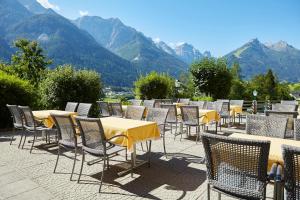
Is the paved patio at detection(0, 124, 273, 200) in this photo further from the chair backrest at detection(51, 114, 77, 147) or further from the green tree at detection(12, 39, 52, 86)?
the green tree at detection(12, 39, 52, 86)

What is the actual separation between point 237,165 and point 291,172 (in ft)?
1.49

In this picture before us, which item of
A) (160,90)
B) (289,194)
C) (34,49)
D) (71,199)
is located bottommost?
(71,199)

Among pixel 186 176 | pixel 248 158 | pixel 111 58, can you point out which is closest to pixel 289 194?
pixel 248 158

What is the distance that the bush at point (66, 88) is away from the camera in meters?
10.9

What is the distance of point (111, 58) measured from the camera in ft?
644

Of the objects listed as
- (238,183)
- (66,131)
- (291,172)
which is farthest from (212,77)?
(291,172)

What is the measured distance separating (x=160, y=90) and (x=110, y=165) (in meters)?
10.8

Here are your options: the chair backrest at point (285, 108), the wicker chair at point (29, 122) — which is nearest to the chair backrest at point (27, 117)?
the wicker chair at point (29, 122)

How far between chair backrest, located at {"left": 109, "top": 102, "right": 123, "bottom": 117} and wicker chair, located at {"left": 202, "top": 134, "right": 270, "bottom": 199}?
19.0 ft

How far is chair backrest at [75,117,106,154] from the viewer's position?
387 cm

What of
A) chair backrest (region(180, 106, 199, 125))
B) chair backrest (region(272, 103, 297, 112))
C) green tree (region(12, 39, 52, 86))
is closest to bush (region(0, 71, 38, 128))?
chair backrest (region(180, 106, 199, 125))

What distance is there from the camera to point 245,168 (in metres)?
2.43

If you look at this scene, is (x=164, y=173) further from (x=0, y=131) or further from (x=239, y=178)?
(x=0, y=131)

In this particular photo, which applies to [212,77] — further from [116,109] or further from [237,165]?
[237,165]
